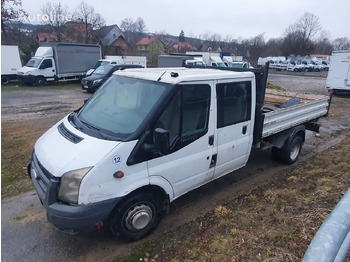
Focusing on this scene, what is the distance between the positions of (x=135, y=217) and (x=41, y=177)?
→ 4.12 ft

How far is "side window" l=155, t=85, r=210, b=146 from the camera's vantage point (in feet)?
10.5

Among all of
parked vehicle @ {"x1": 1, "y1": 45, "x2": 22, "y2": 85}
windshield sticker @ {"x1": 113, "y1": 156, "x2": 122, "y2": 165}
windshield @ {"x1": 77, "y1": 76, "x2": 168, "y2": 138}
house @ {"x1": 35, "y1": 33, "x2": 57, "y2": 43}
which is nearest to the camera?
windshield sticker @ {"x1": 113, "y1": 156, "x2": 122, "y2": 165}

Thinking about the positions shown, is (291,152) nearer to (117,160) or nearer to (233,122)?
(233,122)

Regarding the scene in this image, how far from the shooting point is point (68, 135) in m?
3.24

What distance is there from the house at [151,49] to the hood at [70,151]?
1240 inches

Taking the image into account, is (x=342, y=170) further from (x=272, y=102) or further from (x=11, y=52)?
(x=11, y=52)

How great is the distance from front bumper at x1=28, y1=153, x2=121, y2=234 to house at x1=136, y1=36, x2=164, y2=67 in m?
32.1

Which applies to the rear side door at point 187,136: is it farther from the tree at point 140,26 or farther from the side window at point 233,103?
the tree at point 140,26

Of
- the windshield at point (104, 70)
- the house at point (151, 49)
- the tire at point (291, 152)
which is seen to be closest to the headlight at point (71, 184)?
the tire at point (291, 152)

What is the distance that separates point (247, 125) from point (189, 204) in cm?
170

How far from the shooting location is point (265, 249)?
2.92m

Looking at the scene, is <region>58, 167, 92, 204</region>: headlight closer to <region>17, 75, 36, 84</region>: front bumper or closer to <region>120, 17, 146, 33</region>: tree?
<region>17, 75, 36, 84</region>: front bumper

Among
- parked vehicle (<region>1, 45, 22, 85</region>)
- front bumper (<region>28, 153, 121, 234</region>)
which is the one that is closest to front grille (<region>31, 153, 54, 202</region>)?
front bumper (<region>28, 153, 121, 234</region>)

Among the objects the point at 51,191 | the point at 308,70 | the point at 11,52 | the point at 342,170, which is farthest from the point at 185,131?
the point at 308,70
